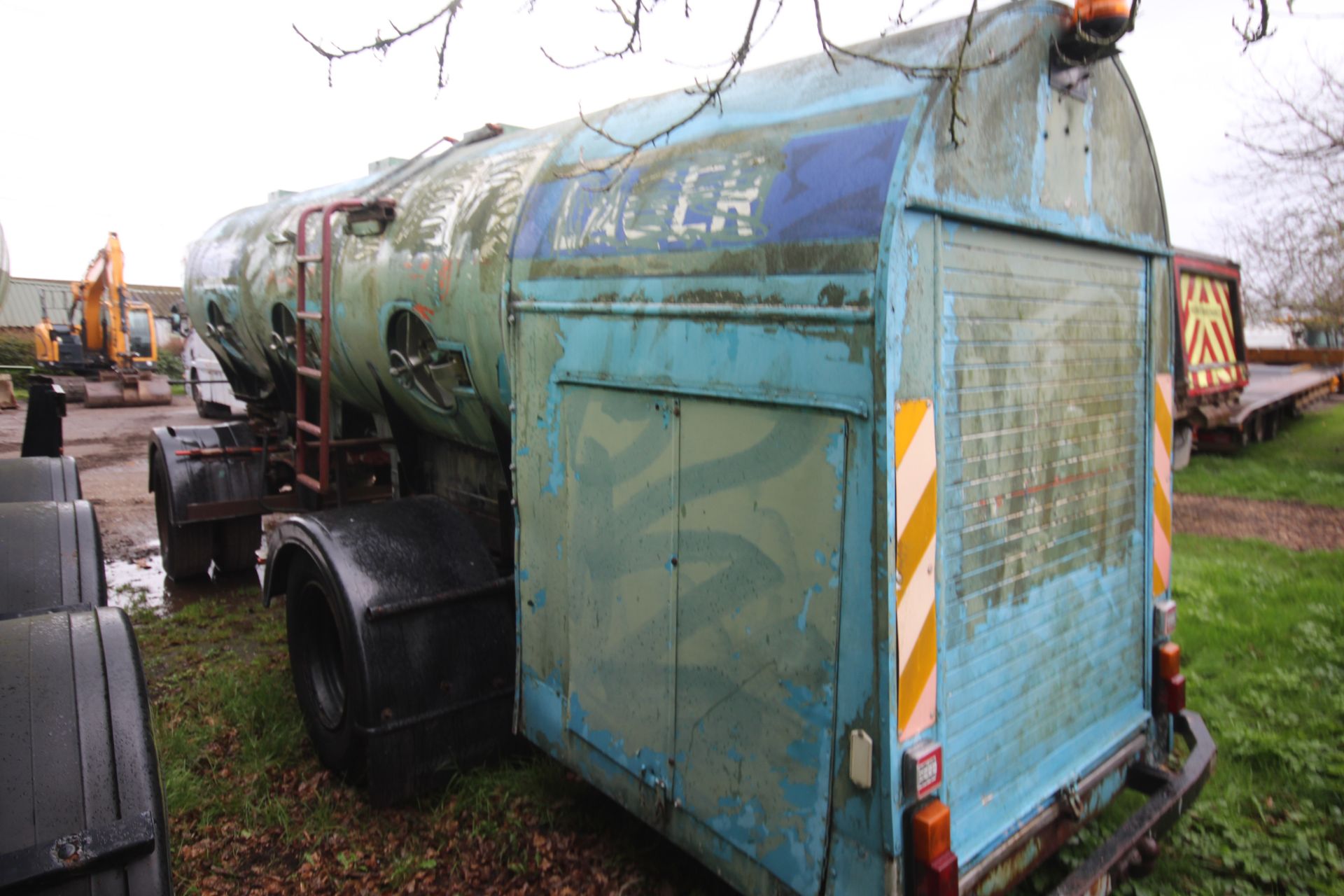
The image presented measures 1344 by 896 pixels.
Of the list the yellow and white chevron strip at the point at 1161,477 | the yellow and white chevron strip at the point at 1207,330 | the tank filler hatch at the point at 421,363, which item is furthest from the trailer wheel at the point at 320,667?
the yellow and white chevron strip at the point at 1207,330

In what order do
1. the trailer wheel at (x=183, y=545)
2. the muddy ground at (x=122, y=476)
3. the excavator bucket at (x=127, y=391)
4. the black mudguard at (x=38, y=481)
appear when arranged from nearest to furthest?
the black mudguard at (x=38, y=481), the trailer wheel at (x=183, y=545), the muddy ground at (x=122, y=476), the excavator bucket at (x=127, y=391)

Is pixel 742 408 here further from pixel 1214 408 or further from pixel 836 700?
pixel 1214 408

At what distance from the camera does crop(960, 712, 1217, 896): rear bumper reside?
2.29 meters

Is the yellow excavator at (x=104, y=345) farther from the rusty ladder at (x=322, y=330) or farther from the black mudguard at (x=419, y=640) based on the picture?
the black mudguard at (x=419, y=640)

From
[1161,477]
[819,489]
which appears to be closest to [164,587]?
[819,489]

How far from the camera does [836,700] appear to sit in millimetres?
2047

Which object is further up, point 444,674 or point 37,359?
point 37,359

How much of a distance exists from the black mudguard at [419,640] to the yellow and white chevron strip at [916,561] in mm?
1834

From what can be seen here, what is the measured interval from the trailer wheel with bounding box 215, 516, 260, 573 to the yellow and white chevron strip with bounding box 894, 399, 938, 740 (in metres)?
5.78

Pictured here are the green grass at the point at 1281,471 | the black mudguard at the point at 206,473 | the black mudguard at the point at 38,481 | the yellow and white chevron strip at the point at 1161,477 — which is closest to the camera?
the yellow and white chevron strip at the point at 1161,477

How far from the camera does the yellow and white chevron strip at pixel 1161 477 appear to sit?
2.93 m

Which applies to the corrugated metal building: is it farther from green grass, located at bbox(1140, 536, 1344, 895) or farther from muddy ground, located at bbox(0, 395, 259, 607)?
green grass, located at bbox(1140, 536, 1344, 895)

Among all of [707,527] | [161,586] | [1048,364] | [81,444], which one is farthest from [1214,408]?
[81,444]

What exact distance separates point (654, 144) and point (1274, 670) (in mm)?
4250
